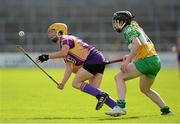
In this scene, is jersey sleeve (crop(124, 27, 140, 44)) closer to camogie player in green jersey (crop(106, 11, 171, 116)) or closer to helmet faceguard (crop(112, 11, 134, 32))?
camogie player in green jersey (crop(106, 11, 171, 116))

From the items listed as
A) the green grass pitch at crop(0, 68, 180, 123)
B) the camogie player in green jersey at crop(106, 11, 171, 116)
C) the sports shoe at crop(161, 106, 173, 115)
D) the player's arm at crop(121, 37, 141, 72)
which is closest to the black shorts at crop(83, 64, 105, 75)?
the camogie player in green jersey at crop(106, 11, 171, 116)

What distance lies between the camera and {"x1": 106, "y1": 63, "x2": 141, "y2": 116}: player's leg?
1178 centimetres

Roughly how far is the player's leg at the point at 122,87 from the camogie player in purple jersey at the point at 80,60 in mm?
365

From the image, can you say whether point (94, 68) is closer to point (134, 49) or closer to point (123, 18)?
point (123, 18)

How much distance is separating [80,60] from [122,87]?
1063 mm

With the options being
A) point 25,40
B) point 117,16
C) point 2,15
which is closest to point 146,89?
point 117,16

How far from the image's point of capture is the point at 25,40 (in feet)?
150

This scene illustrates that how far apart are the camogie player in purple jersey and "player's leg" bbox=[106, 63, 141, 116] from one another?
14.4 inches

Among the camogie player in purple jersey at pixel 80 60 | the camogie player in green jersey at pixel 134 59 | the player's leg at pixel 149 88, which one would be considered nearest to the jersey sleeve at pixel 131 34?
the camogie player in green jersey at pixel 134 59

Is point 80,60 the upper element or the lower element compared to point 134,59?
lower

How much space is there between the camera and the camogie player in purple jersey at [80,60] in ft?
40.1

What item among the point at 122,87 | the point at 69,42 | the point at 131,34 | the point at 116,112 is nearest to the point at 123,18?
the point at 131,34

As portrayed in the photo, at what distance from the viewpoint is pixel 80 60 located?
12.5 m

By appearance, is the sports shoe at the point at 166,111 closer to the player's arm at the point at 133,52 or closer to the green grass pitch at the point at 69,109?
the green grass pitch at the point at 69,109
